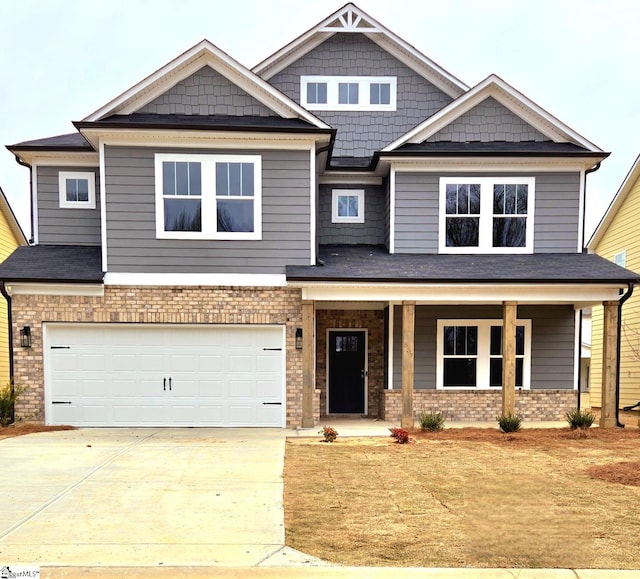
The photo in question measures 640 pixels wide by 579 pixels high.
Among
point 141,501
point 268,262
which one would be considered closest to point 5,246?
point 268,262

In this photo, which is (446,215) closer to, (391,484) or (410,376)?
(410,376)

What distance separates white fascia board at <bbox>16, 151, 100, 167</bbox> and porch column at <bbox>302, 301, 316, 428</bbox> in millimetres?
5999

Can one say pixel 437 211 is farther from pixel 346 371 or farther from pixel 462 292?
pixel 346 371

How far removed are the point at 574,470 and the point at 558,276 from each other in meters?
4.34

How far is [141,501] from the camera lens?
18.8 feet

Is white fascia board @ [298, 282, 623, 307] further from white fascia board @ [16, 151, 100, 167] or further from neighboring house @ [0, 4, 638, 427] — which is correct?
white fascia board @ [16, 151, 100, 167]

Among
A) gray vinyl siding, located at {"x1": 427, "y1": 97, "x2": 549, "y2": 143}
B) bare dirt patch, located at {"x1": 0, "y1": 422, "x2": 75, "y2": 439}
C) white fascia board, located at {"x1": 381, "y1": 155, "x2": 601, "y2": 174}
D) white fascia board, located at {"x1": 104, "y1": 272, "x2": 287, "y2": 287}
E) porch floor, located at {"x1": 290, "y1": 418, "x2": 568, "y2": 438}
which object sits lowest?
porch floor, located at {"x1": 290, "y1": 418, "x2": 568, "y2": 438}

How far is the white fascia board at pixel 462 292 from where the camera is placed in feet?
34.1

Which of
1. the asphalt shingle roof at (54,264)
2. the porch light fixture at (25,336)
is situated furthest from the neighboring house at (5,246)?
the porch light fixture at (25,336)

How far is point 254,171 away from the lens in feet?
34.8

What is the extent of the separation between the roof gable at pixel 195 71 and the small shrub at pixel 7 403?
579 cm

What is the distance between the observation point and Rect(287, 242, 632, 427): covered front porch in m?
10.4

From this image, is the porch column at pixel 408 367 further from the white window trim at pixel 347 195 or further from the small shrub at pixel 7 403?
the small shrub at pixel 7 403

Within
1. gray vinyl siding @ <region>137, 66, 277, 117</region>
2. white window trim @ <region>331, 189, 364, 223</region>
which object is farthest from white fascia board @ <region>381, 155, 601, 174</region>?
gray vinyl siding @ <region>137, 66, 277, 117</region>
